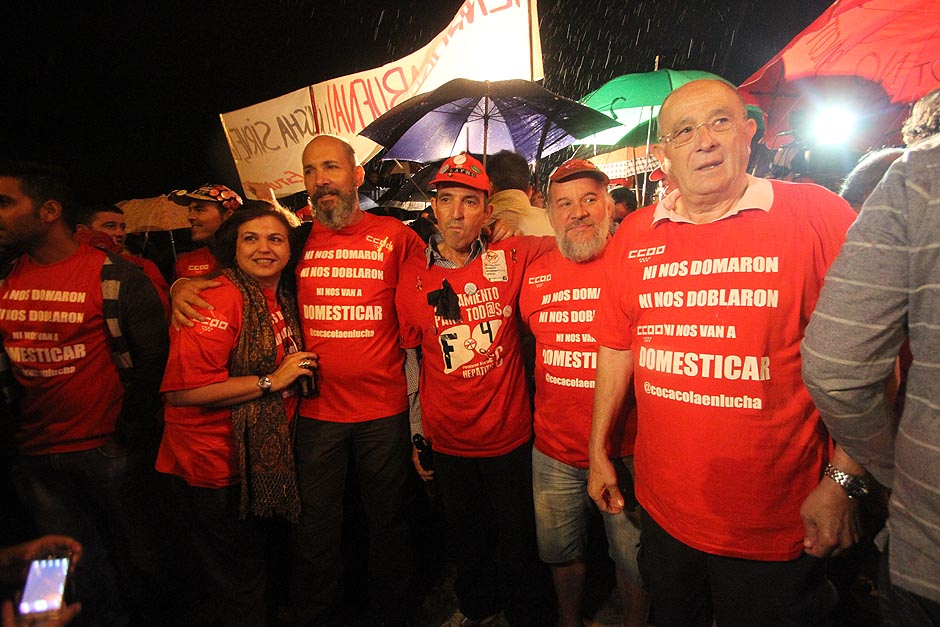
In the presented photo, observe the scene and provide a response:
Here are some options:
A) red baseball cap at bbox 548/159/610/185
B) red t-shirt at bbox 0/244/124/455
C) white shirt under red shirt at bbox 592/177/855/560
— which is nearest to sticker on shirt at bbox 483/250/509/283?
red baseball cap at bbox 548/159/610/185

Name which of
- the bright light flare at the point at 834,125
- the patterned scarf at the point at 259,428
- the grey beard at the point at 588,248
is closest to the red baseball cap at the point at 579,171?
the grey beard at the point at 588,248

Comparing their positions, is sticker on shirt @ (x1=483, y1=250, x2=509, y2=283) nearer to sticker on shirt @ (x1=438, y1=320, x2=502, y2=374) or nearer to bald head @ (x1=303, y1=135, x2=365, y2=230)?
sticker on shirt @ (x1=438, y1=320, x2=502, y2=374)

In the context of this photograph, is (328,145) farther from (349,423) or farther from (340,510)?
(340,510)

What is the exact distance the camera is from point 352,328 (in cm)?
278

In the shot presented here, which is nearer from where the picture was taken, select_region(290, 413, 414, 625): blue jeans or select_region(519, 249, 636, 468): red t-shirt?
select_region(519, 249, 636, 468): red t-shirt

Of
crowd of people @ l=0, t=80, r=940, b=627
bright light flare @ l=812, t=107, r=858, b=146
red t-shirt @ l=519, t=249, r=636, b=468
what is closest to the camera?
crowd of people @ l=0, t=80, r=940, b=627

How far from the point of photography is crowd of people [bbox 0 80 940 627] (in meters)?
1.56

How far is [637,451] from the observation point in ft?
6.40

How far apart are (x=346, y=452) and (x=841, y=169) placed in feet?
22.6

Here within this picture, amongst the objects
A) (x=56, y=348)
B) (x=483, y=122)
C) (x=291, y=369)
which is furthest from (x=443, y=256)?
(x=483, y=122)

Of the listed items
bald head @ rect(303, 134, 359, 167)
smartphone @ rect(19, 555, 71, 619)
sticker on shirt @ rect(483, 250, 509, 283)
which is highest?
bald head @ rect(303, 134, 359, 167)

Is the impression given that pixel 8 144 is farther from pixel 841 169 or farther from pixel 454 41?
pixel 841 169

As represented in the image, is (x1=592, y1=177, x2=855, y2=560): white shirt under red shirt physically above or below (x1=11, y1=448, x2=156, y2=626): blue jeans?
above

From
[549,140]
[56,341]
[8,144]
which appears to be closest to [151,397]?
[56,341]
